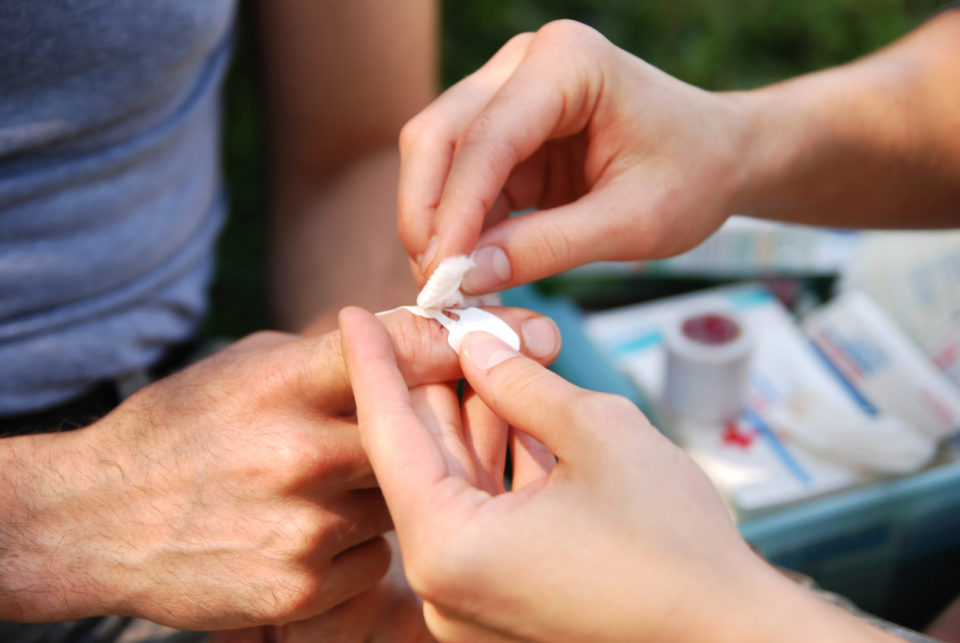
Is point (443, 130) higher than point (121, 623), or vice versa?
point (443, 130)

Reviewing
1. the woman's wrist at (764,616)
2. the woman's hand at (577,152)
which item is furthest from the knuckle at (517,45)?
the woman's wrist at (764,616)

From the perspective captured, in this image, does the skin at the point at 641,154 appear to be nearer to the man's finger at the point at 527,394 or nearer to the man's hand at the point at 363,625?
the man's finger at the point at 527,394

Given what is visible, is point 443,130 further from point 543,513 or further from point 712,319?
point 712,319

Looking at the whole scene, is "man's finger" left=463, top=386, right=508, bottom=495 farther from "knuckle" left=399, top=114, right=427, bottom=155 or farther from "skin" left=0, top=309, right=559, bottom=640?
"knuckle" left=399, top=114, right=427, bottom=155

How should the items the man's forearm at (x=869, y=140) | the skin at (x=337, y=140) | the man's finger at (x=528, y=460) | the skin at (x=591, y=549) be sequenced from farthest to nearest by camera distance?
the skin at (x=337, y=140)
the man's forearm at (x=869, y=140)
the man's finger at (x=528, y=460)
the skin at (x=591, y=549)

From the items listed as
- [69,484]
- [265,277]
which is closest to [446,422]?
[69,484]

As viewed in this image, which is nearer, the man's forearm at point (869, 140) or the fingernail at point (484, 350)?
the fingernail at point (484, 350)

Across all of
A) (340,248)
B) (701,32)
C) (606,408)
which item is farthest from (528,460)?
(701,32)

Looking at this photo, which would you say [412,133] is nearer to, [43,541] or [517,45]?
[517,45]
